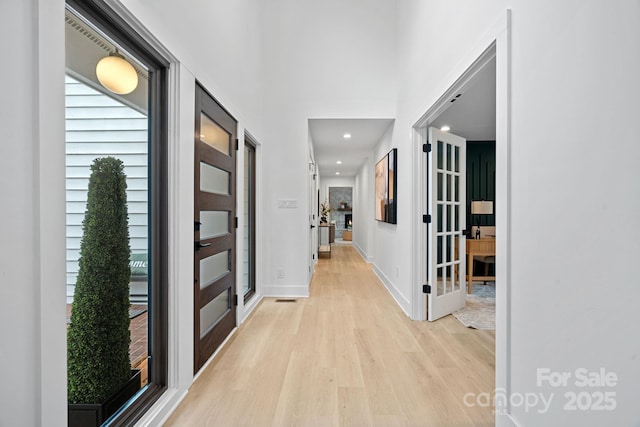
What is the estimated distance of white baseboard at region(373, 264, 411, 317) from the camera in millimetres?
3478

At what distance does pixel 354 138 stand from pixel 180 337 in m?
4.34

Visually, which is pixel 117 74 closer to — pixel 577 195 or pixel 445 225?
pixel 577 195

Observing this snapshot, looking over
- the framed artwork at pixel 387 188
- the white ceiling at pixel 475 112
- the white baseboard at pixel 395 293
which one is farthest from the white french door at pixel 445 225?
the framed artwork at pixel 387 188

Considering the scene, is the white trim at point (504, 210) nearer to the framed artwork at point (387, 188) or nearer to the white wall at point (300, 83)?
the framed artwork at point (387, 188)

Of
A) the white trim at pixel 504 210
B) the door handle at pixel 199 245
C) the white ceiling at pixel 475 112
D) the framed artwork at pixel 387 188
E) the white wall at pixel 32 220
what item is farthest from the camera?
the framed artwork at pixel 387 188

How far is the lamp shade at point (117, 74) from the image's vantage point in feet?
4.58

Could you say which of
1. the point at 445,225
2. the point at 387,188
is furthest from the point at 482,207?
the point at 445,225

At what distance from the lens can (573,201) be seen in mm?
1163

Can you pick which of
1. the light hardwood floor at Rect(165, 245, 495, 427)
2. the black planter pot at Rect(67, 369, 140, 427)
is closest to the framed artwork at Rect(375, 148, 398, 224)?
the light hardwood floor at Rect(165, 245, 495, 427)

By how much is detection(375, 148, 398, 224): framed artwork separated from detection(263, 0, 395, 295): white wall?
2.85ft

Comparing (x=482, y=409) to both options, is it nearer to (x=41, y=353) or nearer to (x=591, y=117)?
(x=591, y=117)

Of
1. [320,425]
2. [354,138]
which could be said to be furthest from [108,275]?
[354,138]

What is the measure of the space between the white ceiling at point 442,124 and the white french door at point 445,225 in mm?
470

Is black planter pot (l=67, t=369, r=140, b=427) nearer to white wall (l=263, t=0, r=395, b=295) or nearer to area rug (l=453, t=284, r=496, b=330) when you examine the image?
white wall (l=263, t=0, r=395, b=295)
